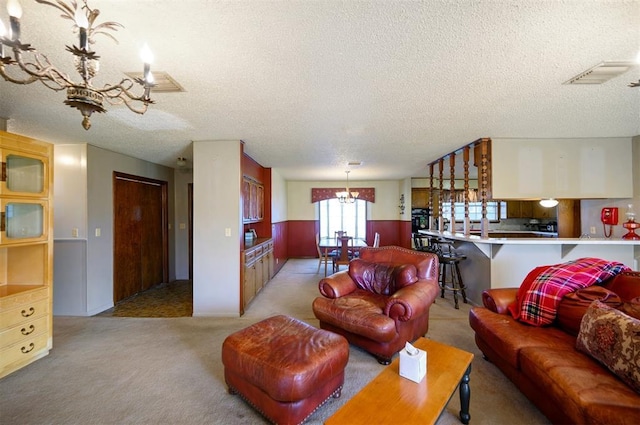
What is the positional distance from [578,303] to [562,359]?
633mm

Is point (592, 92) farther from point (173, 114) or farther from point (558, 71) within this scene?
point (173, 114)

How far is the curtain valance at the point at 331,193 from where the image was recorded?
27.5ft

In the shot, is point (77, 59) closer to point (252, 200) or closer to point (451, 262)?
point (252, 200)

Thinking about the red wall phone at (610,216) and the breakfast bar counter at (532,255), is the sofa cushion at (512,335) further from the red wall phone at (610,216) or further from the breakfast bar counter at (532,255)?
the red wall phone at (610,216)

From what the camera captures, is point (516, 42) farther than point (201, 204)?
No

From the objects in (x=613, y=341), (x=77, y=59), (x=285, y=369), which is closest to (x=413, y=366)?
(x=285, y=369)

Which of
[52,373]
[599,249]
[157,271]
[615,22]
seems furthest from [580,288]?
[157,271]

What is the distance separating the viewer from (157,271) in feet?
17.5

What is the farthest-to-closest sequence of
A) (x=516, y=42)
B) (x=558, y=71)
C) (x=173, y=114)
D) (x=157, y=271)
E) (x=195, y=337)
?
(x=157, y=271), (x=195, y=337), (x=173, y=114), (x=558, y=71), (x=516, y=42)

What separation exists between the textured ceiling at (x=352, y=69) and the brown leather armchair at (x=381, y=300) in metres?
1.63

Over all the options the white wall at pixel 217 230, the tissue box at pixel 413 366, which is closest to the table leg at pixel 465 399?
the tissue box at pixel 413 366

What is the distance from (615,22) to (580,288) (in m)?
1.87

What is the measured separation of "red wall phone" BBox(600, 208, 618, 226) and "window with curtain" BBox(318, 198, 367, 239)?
17.7 ft

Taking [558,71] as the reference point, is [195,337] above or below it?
below
